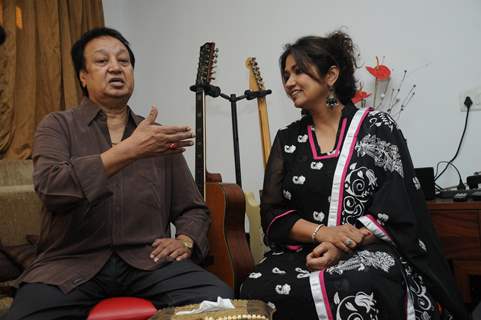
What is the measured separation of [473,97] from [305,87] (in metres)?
0.94

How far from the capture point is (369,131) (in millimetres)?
1586

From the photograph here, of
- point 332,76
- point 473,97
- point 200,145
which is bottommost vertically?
point 200,145

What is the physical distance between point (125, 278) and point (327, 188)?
725 millimetres

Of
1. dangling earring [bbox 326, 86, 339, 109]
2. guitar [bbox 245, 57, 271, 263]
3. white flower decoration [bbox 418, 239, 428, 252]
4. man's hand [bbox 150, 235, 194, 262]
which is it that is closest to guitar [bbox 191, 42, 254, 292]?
man's hand [bbox 150, 235, 194, 262]

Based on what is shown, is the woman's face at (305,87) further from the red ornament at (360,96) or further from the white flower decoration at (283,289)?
the white flower decoration at (283,289)

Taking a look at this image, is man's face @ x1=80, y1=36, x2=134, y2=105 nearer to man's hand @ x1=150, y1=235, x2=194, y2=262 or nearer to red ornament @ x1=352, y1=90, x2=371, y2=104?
man's hand @ x1=150, y1=235, x2=194, y2=262

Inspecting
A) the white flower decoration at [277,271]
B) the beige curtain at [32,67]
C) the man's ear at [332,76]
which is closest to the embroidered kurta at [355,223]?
the white flower decoration at [277,271]

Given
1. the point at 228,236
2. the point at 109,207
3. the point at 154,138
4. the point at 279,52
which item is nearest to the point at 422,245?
the point at 228,236

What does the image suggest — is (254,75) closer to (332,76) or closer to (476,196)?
(332,76)

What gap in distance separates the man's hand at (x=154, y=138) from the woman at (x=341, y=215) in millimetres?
486

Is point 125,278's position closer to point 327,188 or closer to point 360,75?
point 327,188

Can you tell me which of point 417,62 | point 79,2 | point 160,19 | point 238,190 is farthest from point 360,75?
point 79,2

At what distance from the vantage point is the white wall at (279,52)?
2145mm

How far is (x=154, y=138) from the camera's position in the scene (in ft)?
4.27
